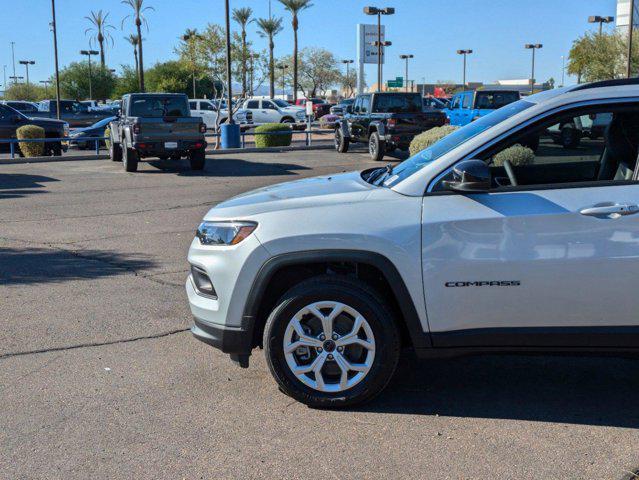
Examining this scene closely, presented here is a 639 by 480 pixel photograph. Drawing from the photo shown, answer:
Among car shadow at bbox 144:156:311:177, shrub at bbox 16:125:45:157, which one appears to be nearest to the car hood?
car shadow at bbox 144:156:311:177

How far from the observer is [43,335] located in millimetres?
5957

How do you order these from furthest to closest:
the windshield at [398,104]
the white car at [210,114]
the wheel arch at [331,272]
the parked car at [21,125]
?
the white car at [210,114]
the parked car at [21,125]
the windshield at [398,104]
the wheel arch at [331,272]

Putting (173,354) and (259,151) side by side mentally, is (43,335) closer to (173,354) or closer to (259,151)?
(173,354)

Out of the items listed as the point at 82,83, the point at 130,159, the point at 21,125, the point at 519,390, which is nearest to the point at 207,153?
the point at 130,159

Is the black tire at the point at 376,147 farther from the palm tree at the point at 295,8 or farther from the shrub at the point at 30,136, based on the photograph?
the palm tree at the point at 295,8

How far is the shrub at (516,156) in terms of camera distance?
15.0ft

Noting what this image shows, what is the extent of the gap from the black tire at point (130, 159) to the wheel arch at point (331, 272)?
15155 mm

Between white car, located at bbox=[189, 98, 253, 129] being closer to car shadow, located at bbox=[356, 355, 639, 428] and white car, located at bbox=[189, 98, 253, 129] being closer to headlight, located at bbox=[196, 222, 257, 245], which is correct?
Answer: car shadow, located at bbox=[356, 355, 639, 428]

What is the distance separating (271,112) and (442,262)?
3692 centimetres

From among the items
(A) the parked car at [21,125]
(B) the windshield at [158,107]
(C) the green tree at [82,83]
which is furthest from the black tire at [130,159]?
(C) the green tree at [82,83]

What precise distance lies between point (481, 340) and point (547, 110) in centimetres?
136

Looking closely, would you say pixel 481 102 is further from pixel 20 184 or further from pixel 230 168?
pixel 20 184

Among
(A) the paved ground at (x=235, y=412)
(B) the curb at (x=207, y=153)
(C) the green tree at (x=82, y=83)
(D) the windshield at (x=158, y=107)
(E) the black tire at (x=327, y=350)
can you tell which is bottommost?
(A) the paved ground at (x=235, y=412)

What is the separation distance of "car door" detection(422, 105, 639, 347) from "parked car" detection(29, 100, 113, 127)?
3617cm
